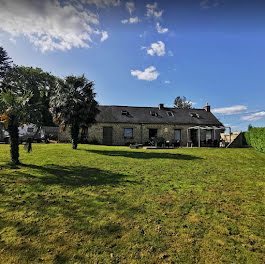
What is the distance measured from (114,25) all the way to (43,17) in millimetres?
4228

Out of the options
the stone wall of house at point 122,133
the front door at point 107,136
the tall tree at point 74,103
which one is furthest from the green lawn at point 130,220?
the front door at point 107,136

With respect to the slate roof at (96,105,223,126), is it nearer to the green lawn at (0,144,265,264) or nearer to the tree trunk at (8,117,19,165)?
the tree trunk at (8,117,19,165)

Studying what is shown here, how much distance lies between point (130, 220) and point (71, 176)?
12.7ft

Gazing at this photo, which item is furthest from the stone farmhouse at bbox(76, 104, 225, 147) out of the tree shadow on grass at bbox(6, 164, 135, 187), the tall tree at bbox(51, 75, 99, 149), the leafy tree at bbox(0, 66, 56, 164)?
the tree shadow on grass at bbox(6, 164, 135, 187)

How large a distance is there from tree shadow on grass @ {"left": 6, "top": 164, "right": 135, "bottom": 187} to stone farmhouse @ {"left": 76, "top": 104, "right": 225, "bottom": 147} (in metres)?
16.7

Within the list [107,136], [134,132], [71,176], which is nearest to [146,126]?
[134,132]

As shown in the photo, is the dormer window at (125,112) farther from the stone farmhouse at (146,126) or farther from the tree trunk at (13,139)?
the tree trunk at (13,139)

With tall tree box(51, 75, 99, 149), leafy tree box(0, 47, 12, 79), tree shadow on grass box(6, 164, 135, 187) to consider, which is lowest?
tree shadow on grass box(6, 164, 135, 187)

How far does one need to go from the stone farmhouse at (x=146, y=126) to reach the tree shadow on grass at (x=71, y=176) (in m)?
16.7

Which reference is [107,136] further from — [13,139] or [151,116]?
[13,139]

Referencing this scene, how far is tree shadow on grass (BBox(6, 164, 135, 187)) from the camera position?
5.87 metres

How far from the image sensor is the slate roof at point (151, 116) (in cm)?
2539

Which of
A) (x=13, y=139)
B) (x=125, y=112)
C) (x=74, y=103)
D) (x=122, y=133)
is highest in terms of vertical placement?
(x=125, y=112)

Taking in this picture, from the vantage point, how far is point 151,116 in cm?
2675
